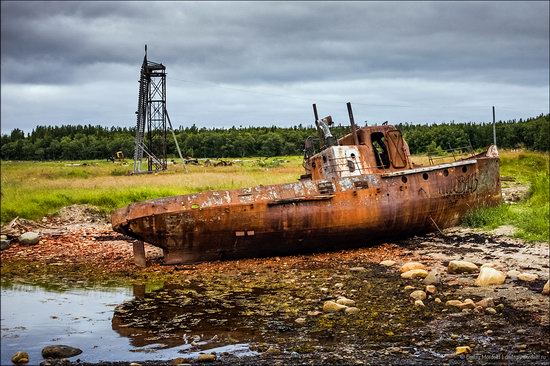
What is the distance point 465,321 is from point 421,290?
6.30 ft

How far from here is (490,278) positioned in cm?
1259

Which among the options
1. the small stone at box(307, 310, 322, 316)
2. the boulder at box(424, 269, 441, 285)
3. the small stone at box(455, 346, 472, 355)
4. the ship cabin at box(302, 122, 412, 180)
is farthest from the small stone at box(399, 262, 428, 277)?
the small stone at box(455, 346, 472, 355)

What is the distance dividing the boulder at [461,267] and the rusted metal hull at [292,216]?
13.5ft

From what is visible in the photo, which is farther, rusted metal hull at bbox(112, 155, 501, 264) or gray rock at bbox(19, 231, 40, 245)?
gray rock at bbox(19, 231, 40, 245)

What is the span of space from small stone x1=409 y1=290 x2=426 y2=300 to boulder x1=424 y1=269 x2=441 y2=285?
96 cm

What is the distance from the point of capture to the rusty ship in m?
16.3

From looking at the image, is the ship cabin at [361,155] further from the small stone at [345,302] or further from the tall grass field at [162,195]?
the small stone at [345,302]

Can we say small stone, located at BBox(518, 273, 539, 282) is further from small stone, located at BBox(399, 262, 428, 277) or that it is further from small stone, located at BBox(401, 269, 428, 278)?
small stone, located at BBox(399, 262, 428, 277)

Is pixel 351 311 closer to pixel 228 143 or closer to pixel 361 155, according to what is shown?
pixel 361 155

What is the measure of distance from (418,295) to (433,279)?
46.2 inches

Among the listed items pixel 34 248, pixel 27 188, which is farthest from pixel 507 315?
pixel 27 188

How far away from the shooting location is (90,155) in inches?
3246

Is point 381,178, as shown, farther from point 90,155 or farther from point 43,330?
point 90,155

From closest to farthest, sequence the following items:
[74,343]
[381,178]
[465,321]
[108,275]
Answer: [74,343] → [465,321] → [108,275] → [381,178]
